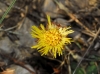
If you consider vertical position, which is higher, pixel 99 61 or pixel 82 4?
pixel 82 4

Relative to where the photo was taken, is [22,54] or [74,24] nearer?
[22,54]

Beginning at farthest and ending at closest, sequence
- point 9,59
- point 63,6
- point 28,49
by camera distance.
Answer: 1. point 63,6
2. point 28,49
3. point 9,59

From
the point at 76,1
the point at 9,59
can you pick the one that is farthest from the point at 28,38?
the point at 76,1

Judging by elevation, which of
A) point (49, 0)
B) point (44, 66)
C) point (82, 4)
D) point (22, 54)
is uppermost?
point (49, 0)

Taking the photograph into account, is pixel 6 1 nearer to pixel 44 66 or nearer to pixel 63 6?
pixel 63 6
